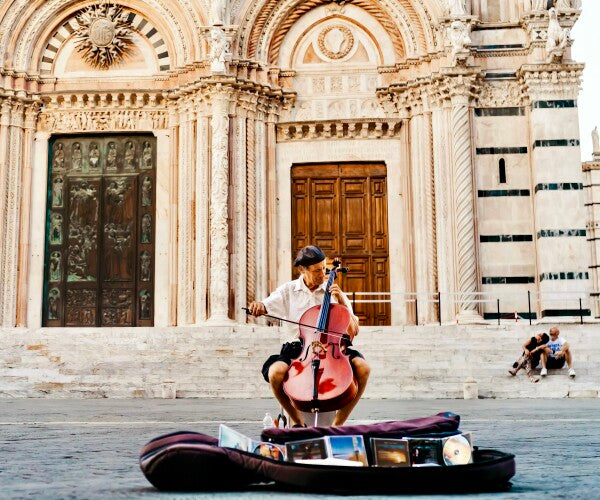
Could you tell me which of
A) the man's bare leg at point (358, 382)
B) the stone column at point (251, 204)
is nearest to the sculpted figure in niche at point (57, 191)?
the stone column at point (251, 204)

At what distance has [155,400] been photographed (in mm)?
12172

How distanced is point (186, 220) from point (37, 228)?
3.49 metres

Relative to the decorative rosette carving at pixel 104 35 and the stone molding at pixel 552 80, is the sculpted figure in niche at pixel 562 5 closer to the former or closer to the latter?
the stone molding at pixel 552 80

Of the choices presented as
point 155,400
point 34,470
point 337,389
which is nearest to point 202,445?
point 34,470

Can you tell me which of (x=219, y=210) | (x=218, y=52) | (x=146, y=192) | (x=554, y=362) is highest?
(x=218, y=52)

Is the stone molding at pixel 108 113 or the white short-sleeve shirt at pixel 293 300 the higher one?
the stone molding at pixel 108 113

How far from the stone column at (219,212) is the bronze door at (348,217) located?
189 centimetres

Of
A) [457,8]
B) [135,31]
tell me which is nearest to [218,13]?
[135,31]

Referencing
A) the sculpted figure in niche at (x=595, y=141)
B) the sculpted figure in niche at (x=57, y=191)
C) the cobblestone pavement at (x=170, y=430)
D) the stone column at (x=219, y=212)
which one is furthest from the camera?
the sculpted figure in niche at (x=595, y=141)

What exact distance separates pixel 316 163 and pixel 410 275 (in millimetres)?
3244

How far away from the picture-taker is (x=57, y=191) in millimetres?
20141

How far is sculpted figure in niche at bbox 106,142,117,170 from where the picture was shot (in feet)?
66.2

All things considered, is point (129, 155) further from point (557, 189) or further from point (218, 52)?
point (557, 189)

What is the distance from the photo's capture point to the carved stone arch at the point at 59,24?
65.0 ft
